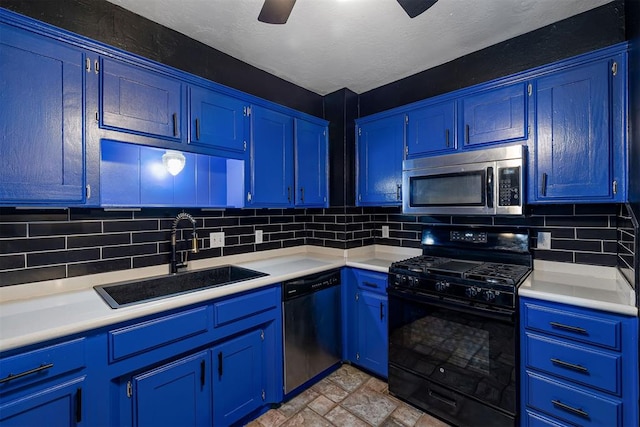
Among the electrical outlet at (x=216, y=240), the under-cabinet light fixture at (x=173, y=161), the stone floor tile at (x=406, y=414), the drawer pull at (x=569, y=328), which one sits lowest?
the stone floor tile at (x=406, y=414)

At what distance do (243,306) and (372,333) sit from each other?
45.0 inches

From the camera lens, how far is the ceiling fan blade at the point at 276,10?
1.30 m

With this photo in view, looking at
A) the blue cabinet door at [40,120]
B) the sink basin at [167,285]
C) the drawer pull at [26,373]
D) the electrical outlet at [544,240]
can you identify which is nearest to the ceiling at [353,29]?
the blue cabinet door at [40,120]

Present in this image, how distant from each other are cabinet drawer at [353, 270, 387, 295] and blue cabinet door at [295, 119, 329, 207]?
763 mm

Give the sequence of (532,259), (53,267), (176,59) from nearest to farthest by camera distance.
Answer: (53,267)
(176,59)
(532,259)

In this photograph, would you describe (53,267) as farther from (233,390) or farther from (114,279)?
(233,390)

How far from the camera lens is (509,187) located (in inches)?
74.3

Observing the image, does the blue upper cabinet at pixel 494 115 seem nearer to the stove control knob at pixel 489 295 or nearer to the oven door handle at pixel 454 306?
the stove control knob at pixel 489 295

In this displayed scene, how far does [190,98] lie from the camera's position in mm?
1852

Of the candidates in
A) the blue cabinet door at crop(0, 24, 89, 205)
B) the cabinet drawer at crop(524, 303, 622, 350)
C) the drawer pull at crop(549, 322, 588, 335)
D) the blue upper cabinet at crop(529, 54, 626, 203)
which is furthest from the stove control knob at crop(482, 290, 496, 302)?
the blue cabinet door at crop(0, 24, 89, 205)

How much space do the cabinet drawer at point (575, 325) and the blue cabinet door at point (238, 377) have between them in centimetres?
162

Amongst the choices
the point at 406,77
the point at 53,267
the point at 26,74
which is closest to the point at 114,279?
the point at 53,267

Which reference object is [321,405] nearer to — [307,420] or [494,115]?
[307,420]

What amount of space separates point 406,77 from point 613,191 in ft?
5.63
